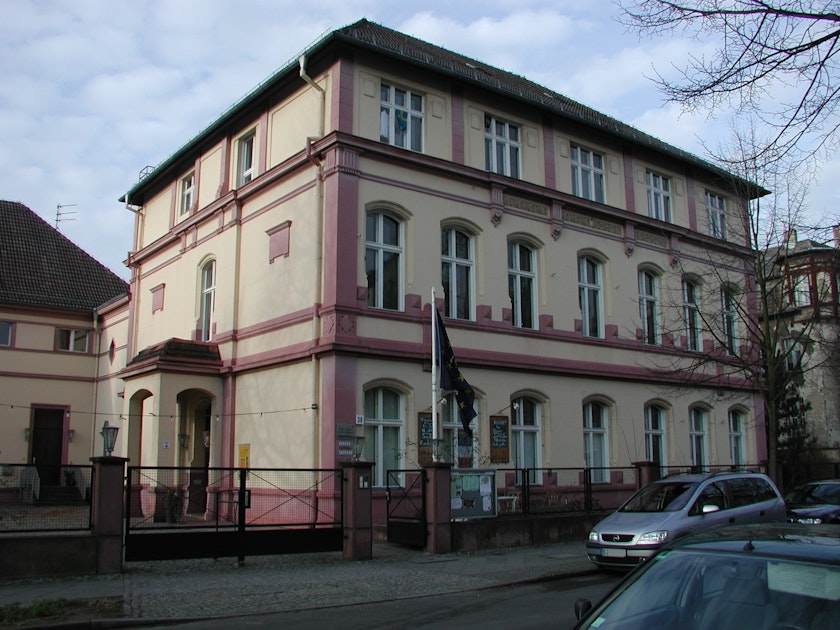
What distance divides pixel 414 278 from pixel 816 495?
10981 mm

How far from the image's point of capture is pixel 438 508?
659 inches

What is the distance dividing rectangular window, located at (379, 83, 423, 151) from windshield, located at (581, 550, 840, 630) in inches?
706

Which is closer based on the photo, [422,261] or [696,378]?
[422,261]

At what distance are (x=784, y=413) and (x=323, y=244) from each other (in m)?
26.2

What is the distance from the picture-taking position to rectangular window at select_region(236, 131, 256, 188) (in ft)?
81.3

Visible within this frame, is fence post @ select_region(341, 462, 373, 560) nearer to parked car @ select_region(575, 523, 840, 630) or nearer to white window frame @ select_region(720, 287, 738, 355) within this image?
parked car @ select_region(575, 523, 840, 630)

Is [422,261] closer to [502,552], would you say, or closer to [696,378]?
[502,552]

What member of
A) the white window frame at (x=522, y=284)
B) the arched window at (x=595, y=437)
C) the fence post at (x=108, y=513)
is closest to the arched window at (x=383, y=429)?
the white window frame at (x=522, y=284)

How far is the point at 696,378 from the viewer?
1094 inches

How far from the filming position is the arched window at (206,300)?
2577cm

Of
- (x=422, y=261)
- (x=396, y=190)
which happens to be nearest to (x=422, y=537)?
(x=422, y=261)

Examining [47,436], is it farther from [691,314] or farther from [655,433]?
[691,314]

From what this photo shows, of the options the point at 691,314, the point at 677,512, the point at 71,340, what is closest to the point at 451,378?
the point at 677,512

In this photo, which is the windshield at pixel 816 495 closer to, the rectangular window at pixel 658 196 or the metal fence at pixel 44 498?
the rectangular window at pixel 658 196
